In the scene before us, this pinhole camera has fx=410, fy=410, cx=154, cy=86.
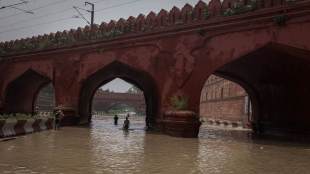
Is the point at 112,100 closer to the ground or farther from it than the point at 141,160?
farther from it

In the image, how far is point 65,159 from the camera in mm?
9570

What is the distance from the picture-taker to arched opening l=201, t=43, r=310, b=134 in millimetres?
19328

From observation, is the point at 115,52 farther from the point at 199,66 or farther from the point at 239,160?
the point at 239,160

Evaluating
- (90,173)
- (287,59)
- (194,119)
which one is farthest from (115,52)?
(90,173)

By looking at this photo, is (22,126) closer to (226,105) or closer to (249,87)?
(249,87)

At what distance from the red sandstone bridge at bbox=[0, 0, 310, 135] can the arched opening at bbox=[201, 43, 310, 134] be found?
5 centimetres

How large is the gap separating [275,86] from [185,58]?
7.27 m

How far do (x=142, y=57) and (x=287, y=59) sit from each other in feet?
22.2

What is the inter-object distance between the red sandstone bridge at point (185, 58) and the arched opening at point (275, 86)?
0.05 meters

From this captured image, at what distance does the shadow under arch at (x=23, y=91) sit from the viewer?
89.0ft

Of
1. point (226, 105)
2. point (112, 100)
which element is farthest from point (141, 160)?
point (112, 100)

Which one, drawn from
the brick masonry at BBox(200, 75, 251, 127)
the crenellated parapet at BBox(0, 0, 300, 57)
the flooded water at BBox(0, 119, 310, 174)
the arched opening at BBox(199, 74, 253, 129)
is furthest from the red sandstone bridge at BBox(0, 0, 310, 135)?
the brick masonry at BBox(200, 75, 251, 127)

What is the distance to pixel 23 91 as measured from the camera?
95.6ft

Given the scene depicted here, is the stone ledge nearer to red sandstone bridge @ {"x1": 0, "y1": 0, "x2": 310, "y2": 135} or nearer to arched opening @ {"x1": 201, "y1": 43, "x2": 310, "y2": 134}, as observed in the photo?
red sandstone bridge @ {"x1": 0, "y1": 0, "x2": 310, "y2": 135}
